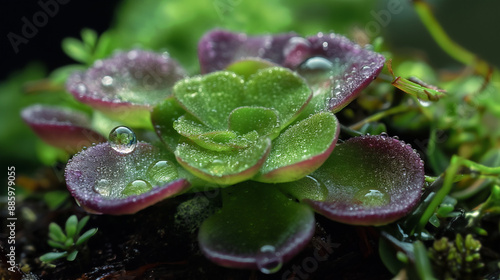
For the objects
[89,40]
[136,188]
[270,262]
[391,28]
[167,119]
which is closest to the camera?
[270,262]

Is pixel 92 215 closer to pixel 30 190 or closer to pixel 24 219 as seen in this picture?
pixel 24 219

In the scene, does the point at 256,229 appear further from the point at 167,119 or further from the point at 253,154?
the point at 167,119

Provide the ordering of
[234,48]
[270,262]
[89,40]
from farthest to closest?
[89,40] → [234,48] → [270,262]

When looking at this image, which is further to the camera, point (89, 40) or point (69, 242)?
point (89, 40)

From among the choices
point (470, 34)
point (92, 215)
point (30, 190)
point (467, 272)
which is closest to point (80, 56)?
point (30, 190)

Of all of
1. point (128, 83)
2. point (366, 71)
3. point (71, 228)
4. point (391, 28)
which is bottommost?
point (391, 28)

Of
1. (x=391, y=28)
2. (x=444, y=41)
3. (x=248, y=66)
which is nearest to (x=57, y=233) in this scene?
(x=248, y=66)
